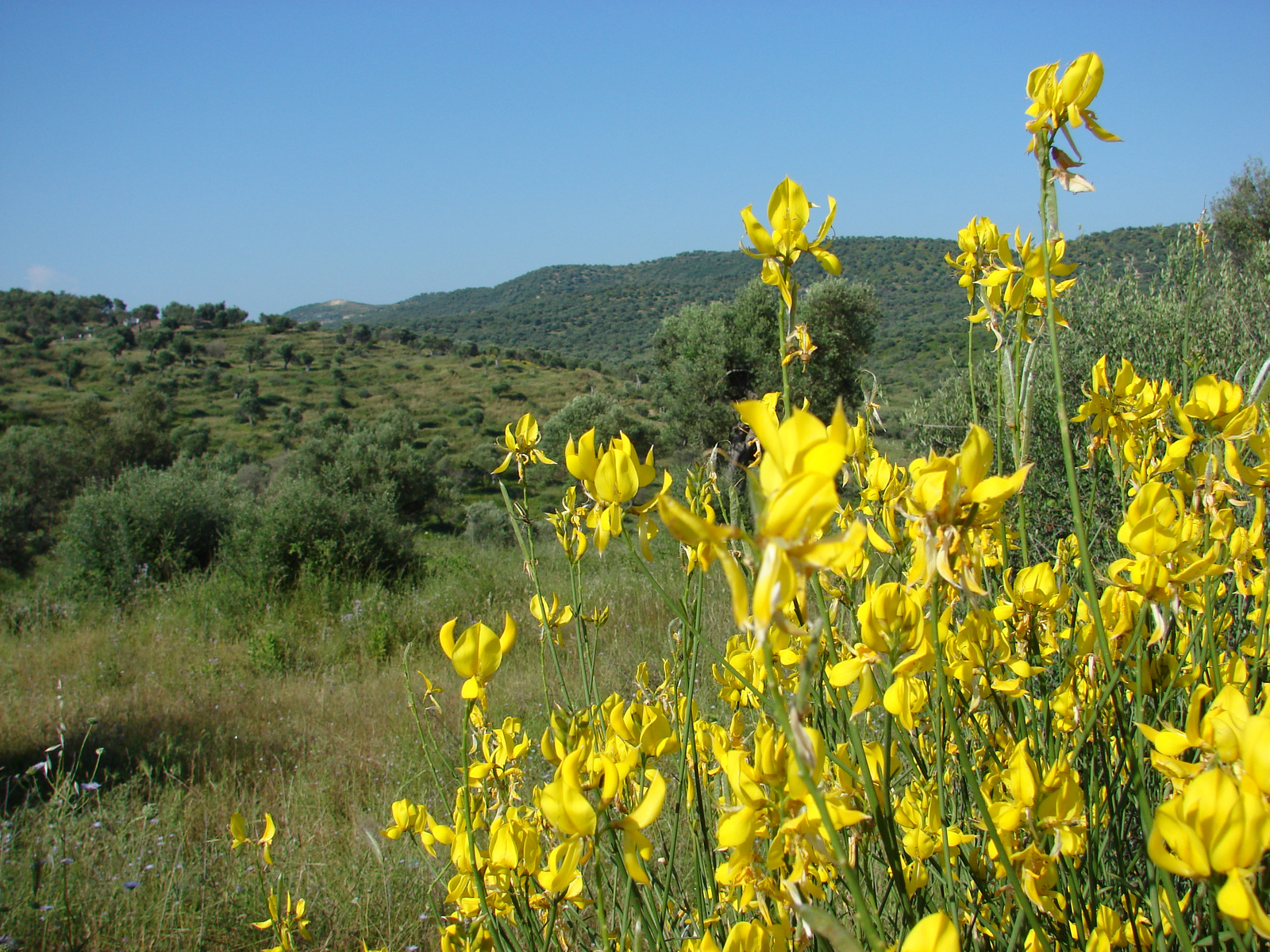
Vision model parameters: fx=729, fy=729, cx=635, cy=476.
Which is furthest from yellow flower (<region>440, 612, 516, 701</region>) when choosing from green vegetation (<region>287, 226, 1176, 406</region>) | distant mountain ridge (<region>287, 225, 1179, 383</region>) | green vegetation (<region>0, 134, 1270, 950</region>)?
distant mountain ridge (<region>287, 225, 1179, 383</region>)

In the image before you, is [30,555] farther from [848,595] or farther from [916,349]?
[916,349]

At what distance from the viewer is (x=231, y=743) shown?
13.1ft

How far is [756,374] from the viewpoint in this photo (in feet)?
48.4

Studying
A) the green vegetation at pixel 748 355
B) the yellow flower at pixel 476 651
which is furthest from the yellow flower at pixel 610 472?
the green vegetation at pixel 748 355

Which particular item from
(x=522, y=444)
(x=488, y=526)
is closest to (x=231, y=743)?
(x=522, y=444)

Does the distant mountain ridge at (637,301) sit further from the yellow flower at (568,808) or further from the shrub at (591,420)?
the yellow flower at (568,808)

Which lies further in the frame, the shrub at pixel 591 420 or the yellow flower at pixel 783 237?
the shrub at pixel 591 420

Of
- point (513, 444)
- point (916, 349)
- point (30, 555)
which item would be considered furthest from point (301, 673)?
point (916, 349)

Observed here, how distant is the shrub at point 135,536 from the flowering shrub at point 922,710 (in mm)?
7317

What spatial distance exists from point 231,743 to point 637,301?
234ft

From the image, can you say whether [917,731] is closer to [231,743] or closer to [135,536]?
[231,743]

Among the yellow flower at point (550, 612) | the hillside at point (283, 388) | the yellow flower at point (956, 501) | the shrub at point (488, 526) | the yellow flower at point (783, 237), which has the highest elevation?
the hillside at point (283, 388)

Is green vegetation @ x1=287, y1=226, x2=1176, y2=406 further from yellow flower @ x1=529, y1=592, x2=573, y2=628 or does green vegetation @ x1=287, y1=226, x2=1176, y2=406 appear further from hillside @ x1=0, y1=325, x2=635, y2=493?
yellow flower @ x1=529, y1=592, x2=573, y2=628

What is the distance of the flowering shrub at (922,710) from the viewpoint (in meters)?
0.48
